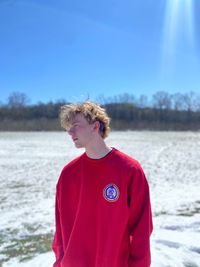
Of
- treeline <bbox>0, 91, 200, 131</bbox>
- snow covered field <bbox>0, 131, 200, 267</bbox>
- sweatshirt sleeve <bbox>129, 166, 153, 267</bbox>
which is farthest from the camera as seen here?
treeline <bbox>0, 91, 200, 131</bbox>

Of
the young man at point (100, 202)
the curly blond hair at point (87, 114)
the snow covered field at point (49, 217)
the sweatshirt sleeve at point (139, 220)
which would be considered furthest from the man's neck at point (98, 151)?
the snow covered field at point (49, 217)

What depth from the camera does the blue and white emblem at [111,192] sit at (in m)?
1.93

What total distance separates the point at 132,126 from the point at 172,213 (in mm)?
66084

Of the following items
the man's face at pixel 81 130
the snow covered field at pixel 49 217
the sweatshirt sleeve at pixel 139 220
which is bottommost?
the snow covered field at pixel 49 217

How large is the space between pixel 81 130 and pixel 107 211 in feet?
1.77

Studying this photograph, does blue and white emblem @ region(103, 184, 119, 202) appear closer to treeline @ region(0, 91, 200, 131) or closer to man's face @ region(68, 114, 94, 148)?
man's face @ region(68, 114, 94, 148)

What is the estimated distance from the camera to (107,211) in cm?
199

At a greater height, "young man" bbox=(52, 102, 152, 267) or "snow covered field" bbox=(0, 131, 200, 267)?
"young man" bbox=(52, 102, 152, 267)

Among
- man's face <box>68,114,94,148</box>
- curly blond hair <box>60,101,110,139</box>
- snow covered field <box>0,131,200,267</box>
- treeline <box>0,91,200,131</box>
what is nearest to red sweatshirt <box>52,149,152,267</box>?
man's face <box>68,114,94,148</box>

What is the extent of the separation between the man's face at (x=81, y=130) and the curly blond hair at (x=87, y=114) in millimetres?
26

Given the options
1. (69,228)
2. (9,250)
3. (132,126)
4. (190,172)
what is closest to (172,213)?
(9,250)

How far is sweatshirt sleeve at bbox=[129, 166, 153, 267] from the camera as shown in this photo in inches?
75.7

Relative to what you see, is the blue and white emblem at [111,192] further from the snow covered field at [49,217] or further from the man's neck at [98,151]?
the snow covered field at [49,217]

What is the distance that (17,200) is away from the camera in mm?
7422
